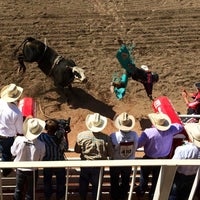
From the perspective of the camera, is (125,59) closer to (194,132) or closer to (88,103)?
(88,103)

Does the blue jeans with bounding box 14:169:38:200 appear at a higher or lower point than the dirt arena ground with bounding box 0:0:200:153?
lower

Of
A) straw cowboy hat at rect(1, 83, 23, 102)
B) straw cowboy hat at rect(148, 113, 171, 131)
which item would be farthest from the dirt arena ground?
straw cowboy hat at rect(148, 113, 171, 131)

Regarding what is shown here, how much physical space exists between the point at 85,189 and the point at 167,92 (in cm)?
549

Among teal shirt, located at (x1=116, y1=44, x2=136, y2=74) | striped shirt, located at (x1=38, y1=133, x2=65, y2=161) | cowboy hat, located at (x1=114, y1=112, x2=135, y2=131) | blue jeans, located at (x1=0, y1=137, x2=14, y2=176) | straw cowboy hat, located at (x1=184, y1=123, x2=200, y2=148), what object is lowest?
blue jeans, located at (x1=0, y1=137, x2=14, y2=176)

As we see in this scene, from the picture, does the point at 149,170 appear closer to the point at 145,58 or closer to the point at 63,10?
the point at 145,58

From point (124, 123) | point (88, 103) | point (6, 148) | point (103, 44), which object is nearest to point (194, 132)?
point (124, 123)

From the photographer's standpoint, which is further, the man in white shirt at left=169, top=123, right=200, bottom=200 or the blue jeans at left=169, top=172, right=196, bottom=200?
the blue jeans at left=169, top=172, right=196, bottom=200

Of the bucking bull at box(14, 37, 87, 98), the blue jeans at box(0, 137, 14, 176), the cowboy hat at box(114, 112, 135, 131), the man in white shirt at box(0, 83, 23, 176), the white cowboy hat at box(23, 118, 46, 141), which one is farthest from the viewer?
the bucking bull at box(14, 37, 87, 98)

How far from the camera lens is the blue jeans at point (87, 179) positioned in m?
5.16

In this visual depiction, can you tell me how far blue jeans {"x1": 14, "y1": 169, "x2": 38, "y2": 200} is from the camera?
5.15 metres

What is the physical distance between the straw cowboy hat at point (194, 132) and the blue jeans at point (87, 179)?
1263mm

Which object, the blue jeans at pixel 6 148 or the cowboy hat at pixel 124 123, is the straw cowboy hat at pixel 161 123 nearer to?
the cowboy hat at pixel 124 123

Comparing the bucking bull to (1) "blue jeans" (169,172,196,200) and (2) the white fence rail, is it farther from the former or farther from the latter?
(2) the white fence rail

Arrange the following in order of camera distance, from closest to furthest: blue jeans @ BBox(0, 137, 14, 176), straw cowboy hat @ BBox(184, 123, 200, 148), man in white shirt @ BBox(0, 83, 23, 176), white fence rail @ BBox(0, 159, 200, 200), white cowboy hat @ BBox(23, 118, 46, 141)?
1. white fence rail @ BBox(0, 159, 200, 200)
2. white cowboy hat @ BBox(23, 118, 46, 141)
3. straw cowboy hat @ BBox(184, 123, 200, 148)
4. man in white shirt @ BBox(0, 83, 23, 176)
5. blue jeans @ BBox(0, 137, 14, 176)
